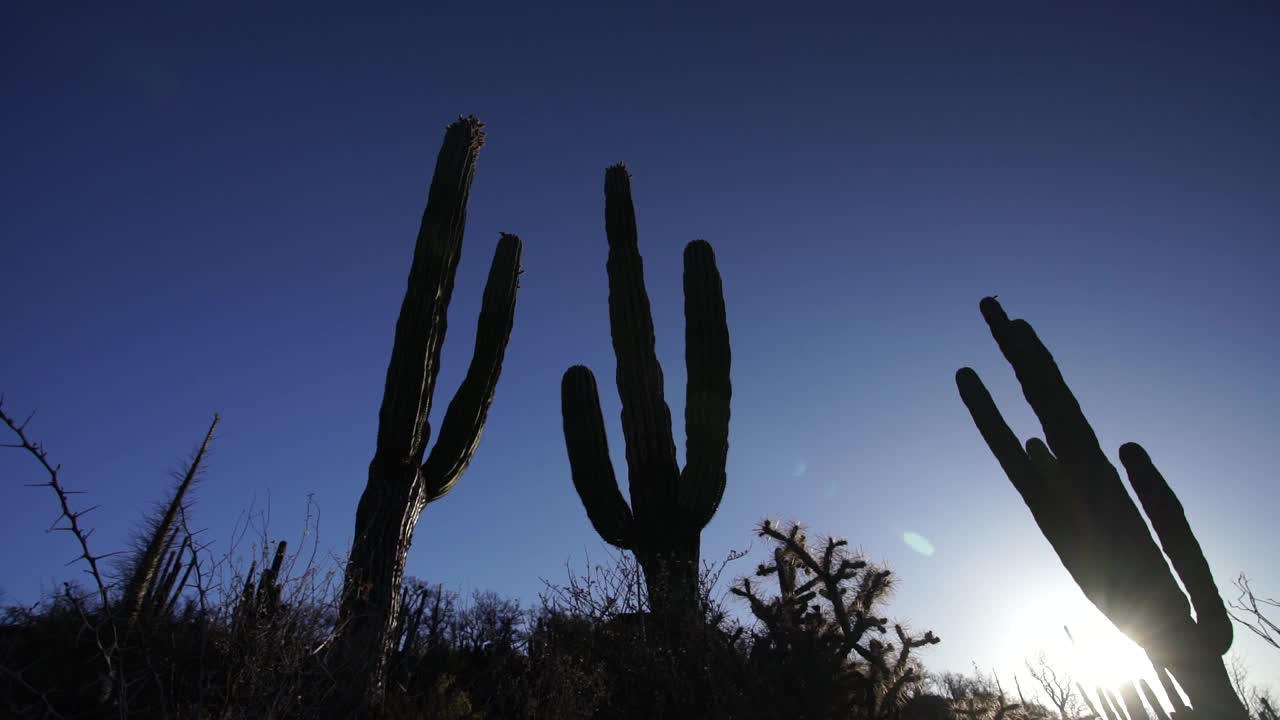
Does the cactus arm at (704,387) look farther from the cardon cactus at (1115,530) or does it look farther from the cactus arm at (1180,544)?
the cactus arm at (1180,544)

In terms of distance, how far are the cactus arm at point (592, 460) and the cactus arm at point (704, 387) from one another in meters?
0.88

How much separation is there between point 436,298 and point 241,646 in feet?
12.4

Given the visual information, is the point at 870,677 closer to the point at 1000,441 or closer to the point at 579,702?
the point at 579,702

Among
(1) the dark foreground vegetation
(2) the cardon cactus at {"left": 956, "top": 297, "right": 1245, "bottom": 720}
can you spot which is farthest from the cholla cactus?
(2) the cardon cactus at {"left": 956, "top": 297, "right": 1245, "bottom": 720}

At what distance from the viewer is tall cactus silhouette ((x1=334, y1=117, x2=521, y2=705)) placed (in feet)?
18.7

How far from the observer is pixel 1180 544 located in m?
8.71

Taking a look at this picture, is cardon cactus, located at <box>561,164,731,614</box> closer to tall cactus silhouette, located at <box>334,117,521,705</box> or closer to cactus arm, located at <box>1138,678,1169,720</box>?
tall cactus silhouette, located at <box>334,117,521,705</box>

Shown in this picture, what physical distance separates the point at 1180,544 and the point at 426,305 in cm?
A: 1004

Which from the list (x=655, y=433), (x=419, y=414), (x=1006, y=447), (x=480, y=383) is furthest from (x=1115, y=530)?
(x=419, y=414)

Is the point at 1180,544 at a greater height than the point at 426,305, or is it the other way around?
the point at 426,305

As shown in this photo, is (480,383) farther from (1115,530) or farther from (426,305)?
(1115,530)

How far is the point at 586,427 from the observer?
8.86m

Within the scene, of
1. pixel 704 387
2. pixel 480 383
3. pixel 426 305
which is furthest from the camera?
pixel 704 387

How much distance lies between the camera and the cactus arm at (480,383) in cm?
731
